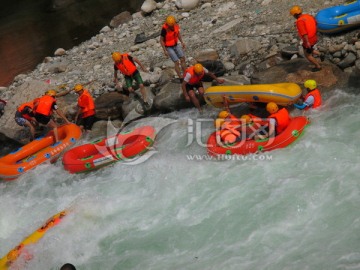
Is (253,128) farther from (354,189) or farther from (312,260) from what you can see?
Answer: (312,260)

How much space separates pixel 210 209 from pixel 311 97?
291 centimetres

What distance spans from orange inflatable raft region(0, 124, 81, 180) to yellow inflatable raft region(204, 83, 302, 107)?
3526 mm

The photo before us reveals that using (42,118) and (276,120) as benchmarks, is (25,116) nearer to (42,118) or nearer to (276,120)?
(42,118)

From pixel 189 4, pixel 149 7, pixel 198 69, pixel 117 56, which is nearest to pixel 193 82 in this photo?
pixel 198 69

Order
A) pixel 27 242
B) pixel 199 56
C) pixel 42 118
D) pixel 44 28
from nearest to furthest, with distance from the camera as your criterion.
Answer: pixel 27 242 → pixel 42 118 → pixel 199 56 → pixel 44 28

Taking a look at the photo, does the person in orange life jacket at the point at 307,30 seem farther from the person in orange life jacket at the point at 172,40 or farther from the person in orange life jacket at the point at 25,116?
the person in orange life jacket at the point at 25,116

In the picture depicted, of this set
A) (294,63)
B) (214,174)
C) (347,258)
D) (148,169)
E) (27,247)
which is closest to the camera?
(347,258)

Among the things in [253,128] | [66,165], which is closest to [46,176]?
[66,165]

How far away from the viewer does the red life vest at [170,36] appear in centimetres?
956

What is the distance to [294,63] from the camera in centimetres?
916

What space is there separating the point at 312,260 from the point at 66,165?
5.43 metres

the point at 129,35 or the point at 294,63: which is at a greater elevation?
the point at 129,35

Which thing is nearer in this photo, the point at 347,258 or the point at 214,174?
the point at 347,258

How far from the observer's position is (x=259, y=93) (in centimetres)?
793
